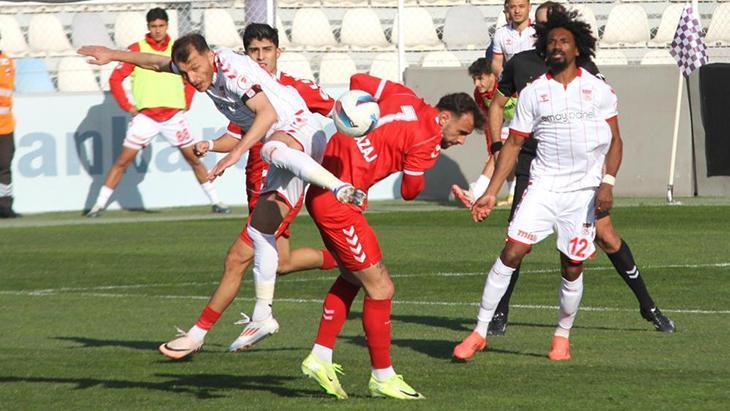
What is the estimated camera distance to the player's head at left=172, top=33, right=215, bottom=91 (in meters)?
9.20

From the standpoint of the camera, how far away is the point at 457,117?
28.3 feet

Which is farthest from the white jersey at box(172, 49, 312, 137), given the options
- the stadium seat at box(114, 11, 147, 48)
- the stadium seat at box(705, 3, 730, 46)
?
the stadium seat at box(114, 11, 147, 48)

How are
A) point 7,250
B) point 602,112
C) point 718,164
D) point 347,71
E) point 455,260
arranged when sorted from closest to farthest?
1. point 602,112
2. point 455,260
3. point 7,250
4. point 718,164
5. point 347,71

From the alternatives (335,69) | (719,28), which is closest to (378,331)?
(335,69)

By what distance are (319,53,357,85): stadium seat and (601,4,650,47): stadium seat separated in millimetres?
3772

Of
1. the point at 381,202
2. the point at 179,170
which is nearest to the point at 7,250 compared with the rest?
the point at 179,170

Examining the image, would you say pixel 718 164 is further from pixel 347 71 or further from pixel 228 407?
pixel 228 407

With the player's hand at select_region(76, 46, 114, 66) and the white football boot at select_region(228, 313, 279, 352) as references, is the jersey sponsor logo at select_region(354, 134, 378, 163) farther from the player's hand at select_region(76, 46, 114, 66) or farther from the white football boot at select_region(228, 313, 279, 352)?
the player's hand at select_region(76, 46, 114, 66)

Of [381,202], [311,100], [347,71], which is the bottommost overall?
[381,202]

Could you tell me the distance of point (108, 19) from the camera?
23.0 metres

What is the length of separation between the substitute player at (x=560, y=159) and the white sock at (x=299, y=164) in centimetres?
131

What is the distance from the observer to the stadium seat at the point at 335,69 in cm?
2231

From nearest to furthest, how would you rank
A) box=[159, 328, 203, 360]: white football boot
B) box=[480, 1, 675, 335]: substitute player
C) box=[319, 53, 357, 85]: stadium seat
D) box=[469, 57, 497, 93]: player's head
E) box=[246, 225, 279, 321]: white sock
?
box=[159, 328, 203, 360]: white football boot → box=[246, 225, 279, 321]: white sock → box=[480, 1, 675, 335]: substitute player → box=[469, 57, 497, 93]: player's head → box=[319, 53, 357, 85]: stadium seat

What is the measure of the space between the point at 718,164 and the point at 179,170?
7.09 m
